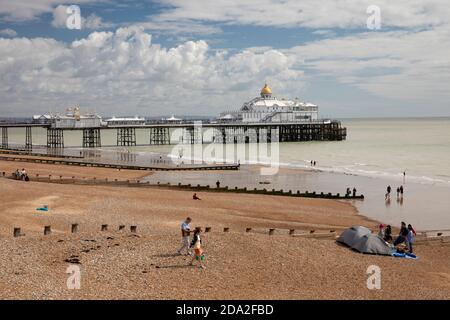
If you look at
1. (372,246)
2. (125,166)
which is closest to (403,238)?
(372,246)

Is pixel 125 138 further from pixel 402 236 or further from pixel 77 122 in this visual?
pixel 402 236

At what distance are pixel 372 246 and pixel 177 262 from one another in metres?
6.54

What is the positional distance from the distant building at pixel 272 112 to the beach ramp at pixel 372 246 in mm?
78873

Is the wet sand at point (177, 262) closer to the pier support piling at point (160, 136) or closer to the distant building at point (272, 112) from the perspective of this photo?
the pier support piling at point (160, 136)

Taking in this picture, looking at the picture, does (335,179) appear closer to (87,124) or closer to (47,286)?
(47,286)

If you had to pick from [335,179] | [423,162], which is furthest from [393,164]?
[335,179]

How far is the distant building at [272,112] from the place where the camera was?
95.4 metres

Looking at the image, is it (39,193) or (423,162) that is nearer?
(39,193)

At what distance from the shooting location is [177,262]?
522 inches

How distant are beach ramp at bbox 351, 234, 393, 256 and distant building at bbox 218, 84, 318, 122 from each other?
7887 cm

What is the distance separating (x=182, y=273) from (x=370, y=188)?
26435mm
